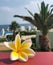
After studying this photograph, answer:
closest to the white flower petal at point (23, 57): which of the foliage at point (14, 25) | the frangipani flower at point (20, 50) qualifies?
the frangipani flower at point (20, 50)

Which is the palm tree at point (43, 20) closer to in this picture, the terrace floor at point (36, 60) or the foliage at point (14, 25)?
the terrace floor at point (36, 60)

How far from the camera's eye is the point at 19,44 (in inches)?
62.0

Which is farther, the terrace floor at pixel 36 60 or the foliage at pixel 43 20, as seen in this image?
the foliage at pixel 43 20

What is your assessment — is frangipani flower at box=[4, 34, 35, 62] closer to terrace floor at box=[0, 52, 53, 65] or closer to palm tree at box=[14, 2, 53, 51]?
terrace floor at box=[0, 52, 53, 65]

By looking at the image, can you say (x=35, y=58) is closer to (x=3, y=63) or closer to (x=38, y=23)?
(x=3, y=63)

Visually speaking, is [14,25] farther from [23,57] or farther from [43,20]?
[23,57]

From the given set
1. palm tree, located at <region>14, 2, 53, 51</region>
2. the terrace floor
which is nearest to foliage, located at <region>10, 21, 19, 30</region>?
palm tree, located at <region>14, 2, 53, 51</region>

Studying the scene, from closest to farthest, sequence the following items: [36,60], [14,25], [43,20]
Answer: [36,60] → [43,20] → [14,25]

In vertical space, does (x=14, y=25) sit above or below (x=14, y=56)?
above

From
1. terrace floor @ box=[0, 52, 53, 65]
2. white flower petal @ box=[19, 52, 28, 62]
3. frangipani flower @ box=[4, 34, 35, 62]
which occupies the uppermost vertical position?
frangipani flower @ box=[4, 34, 35, 62]

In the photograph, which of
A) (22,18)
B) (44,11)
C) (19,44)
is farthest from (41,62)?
(44,11)

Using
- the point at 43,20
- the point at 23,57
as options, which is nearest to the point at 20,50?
the point at 23,57

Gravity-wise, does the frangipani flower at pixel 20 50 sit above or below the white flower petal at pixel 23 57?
above

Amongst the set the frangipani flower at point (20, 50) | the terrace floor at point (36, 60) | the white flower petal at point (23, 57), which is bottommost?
the terrace floor at point (36, 60)
